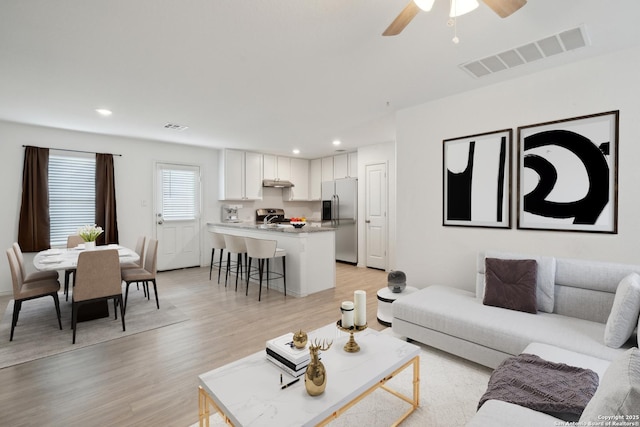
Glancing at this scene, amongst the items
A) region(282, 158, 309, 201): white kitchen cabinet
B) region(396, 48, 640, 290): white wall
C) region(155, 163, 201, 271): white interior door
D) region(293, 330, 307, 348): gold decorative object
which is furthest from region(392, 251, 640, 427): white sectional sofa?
region(282, 158, 309, 201): white kitchen cabinet

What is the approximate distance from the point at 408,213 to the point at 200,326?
283cm

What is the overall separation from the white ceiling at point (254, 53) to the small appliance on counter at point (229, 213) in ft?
9.54

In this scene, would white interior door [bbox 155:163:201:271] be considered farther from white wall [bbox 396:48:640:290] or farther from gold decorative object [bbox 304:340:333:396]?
gold decorative object [bbox 304:340:333:396]

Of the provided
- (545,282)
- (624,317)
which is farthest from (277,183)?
(624,317)

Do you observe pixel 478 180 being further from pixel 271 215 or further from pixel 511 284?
pixel 271 215

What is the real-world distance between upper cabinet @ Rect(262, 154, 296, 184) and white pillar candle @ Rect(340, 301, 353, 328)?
5.81 meters

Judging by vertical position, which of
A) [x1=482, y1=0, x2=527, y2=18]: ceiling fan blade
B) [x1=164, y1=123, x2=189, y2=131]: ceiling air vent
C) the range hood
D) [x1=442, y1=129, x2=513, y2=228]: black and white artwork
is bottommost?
[x1=442, y1=129, x2=513, y2=228]: black and white artwork

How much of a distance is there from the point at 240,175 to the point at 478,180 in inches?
197

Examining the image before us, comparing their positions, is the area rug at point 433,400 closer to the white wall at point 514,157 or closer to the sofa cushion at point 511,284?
the sofa cushion at point 511,284

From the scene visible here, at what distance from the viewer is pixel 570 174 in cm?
269

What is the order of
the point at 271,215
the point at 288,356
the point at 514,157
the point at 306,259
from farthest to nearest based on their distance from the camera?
the point at 271,215 → the point at 306,259 → the point at 514,157 → the point at 288,356

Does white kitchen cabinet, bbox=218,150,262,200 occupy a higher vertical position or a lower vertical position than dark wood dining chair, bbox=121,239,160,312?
higher

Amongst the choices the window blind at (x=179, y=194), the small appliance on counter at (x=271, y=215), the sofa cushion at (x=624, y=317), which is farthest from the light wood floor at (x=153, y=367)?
the small appliance on counter at (x=271, y=215)

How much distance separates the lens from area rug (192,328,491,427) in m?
1.86
